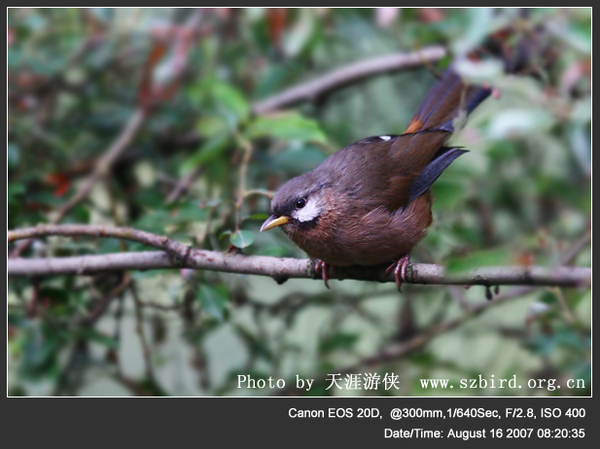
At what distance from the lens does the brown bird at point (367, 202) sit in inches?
100.0

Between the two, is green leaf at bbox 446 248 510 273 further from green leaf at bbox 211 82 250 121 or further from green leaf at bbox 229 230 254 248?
green leaf at bbox 211 82 250 121

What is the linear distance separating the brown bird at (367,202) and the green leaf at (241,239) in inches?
6.3

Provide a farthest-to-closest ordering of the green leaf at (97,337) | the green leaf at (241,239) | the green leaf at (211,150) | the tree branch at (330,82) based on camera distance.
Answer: the tree branch at (330,82) → the green leaf at (211,150) → the green leaf at (97,337) → the green leaf at (241,239)

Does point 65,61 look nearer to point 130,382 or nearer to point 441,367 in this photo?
point 130,382

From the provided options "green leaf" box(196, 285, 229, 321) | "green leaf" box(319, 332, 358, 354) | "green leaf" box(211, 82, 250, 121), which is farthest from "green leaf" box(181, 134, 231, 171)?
"green leaf" box(319, 332, 358, 354)

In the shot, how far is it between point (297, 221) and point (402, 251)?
1.48ft

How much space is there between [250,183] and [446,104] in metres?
1.64

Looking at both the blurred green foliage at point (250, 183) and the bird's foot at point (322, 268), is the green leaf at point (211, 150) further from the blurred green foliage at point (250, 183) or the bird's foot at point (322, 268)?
the bird's foot at point (322, 268)

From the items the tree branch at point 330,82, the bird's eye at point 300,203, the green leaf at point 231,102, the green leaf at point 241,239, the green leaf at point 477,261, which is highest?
the tree branch at point 330,82

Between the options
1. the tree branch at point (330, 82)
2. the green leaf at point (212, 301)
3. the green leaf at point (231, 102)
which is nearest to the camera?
the green leaf at point (212, 301)

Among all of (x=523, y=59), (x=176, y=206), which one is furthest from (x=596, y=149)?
(x=176, y=206)

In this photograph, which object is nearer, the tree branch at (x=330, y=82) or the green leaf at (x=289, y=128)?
the green leaf at (x=289, y=128)

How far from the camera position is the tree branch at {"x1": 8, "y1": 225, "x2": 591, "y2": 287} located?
2.04 meters

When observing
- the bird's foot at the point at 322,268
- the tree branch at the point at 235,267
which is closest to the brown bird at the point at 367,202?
the bird's foot at the point at 322,268
